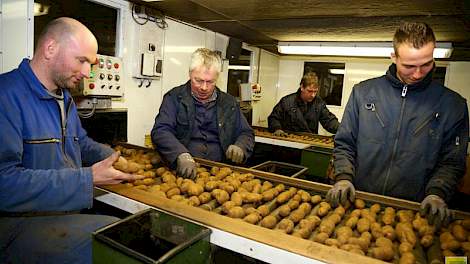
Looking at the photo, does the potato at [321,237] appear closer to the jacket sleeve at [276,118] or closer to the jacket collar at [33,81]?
the jacket collar at [33,81]

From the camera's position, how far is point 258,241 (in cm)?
108

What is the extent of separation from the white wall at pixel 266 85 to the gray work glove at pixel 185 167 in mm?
3393

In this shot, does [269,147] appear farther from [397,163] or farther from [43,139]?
[43,139]

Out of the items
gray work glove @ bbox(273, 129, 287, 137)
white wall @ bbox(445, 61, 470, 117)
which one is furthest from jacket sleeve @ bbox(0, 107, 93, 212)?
white wall @ bbox(445, 61, 470, 117)

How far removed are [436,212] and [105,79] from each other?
229cm

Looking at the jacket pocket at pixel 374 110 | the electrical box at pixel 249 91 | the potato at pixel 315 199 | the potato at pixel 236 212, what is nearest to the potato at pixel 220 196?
the potato at pixel 236 212

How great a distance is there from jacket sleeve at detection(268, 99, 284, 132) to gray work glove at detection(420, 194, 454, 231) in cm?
275

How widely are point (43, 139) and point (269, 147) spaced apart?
2.69m

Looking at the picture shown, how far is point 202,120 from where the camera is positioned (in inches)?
87.6

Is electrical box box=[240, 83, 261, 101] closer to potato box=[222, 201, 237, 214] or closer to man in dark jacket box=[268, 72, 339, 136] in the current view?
man in dark jacket box=[268, 72, 339, 136]

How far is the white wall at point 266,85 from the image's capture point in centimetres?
530

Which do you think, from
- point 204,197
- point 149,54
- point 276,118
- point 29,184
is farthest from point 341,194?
point 276,118

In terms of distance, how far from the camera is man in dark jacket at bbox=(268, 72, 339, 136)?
4.02 metres

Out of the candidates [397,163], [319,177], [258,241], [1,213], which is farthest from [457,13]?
[1,213]
